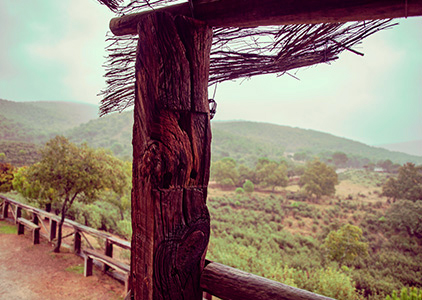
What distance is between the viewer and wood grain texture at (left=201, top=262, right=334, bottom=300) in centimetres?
83

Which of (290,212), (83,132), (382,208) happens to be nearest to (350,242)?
(290,212)

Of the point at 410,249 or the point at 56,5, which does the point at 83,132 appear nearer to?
the point at 56,5

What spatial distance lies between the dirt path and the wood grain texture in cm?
404

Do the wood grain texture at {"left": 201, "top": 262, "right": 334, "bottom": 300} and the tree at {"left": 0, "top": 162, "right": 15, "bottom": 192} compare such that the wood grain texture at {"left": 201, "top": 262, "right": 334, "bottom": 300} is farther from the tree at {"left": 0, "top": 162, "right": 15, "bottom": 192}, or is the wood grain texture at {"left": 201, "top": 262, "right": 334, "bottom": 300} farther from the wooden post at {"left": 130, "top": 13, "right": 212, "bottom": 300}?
the tree at {"left": 0, "top": 162, "right": 15, "bottom": 192}

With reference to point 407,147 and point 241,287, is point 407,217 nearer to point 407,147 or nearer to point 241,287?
point 241,287

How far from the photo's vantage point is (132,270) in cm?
88

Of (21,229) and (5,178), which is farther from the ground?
(5,178)

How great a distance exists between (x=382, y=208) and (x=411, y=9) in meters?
19.2

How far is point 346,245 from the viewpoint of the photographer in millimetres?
9773

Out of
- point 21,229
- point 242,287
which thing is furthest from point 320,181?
point 242,287

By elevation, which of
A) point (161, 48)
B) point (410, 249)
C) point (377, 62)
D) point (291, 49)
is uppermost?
point (377, 62)

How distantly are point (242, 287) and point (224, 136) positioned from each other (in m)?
40.5

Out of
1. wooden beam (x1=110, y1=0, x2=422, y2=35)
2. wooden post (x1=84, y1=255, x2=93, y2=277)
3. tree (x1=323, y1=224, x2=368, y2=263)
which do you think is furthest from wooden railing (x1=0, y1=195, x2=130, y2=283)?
tree (x1=323, y1=224, x2=368, y2=263)

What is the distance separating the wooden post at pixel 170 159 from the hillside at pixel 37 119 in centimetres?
2189
